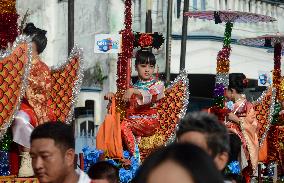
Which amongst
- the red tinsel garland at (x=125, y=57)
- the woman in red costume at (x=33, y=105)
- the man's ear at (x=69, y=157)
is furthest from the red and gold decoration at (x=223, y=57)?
the man's ear at (x=69, y=157)

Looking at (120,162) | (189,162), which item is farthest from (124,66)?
(189,162)

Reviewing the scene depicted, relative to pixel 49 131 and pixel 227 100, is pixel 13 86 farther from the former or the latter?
pixel 227 100

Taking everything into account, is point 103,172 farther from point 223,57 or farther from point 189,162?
point 189,162

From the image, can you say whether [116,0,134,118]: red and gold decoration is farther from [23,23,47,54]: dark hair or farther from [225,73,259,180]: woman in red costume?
[225,73,259,180]: woman in red costume

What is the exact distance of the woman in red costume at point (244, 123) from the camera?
9430 millimetres

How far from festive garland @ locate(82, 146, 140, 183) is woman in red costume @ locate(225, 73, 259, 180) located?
206cm

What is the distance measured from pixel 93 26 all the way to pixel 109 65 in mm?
1479

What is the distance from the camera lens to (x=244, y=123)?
9672 millimetres

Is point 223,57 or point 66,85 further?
point 223,57

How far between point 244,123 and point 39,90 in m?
3.66

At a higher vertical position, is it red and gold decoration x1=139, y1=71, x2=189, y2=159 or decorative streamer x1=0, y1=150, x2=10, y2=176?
red and gold decoration x1=139, y1=71, x2=189, y2=159

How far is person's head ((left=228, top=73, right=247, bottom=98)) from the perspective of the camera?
9367mm

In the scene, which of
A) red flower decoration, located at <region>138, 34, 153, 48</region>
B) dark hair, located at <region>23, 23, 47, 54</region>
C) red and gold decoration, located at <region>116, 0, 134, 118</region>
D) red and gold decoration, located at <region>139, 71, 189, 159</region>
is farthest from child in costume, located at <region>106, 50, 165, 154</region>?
dark hair, located at <region>23, 23, 47, 54</region>

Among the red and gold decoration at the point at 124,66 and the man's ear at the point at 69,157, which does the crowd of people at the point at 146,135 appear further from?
the red and gold decoration at the point at 124,66
